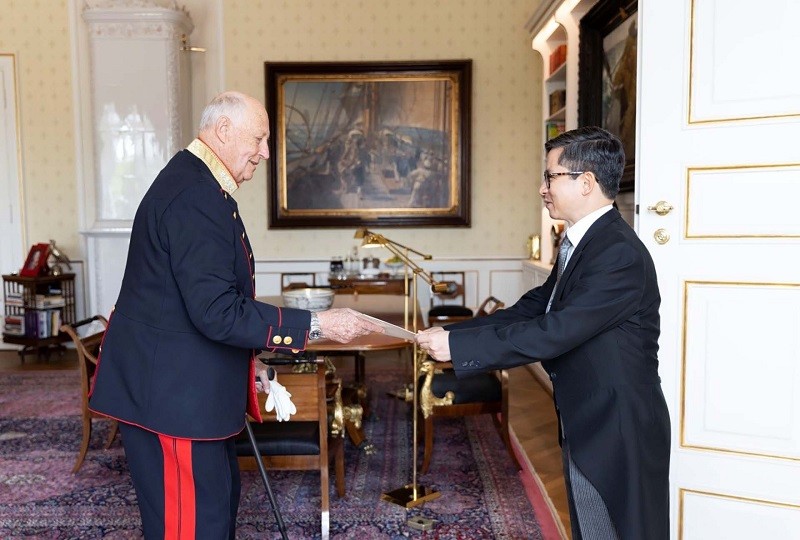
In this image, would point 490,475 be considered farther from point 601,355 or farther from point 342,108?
point 342,108

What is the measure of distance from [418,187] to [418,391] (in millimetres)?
3721

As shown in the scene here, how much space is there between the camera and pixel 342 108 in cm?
718

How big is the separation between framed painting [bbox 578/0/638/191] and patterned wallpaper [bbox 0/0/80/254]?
5620 millimetres

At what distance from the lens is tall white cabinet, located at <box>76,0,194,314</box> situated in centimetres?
684

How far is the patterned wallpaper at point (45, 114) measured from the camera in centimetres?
734

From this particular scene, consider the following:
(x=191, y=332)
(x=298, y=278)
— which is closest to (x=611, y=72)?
(x=191, y=332)

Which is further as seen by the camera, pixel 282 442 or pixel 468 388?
pixel 468 388

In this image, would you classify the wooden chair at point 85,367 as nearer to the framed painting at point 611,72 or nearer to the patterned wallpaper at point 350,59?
the framed painting at point 611,72

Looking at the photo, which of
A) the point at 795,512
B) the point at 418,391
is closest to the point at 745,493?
the point at 795,512

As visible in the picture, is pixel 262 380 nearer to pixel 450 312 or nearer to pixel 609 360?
pixel 609 360

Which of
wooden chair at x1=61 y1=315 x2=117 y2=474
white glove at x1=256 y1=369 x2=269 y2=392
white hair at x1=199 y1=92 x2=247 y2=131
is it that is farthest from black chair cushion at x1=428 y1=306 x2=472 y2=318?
white hair at x1=199 y1=92 x2=247 y2=131

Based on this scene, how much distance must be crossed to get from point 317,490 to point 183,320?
200 centimetres

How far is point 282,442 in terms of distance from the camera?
3027 mm

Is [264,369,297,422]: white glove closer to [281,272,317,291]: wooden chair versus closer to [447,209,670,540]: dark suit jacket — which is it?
[447,209,670,540]: dark suit jacket
